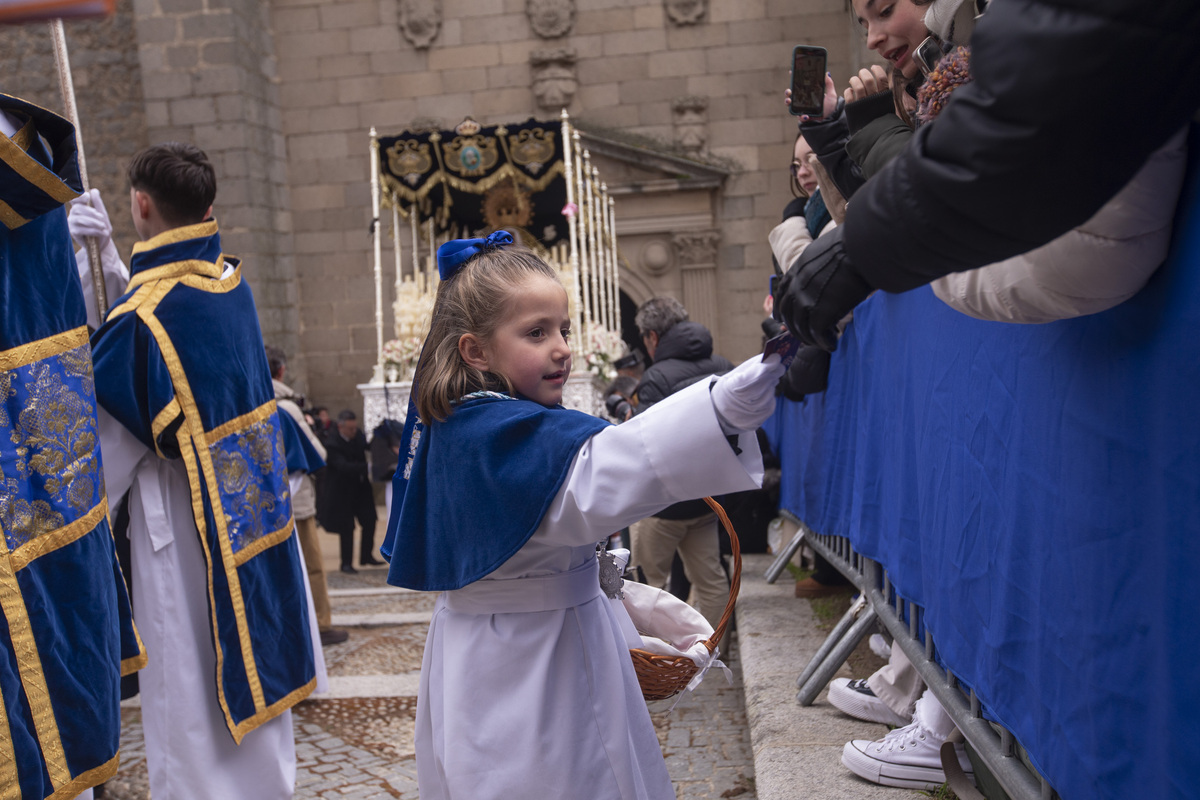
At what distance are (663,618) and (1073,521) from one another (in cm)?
97

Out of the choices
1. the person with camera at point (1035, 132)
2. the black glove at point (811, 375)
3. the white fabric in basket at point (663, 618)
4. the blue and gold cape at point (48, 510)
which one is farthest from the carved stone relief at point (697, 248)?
the person with camera at point (1035, 132)

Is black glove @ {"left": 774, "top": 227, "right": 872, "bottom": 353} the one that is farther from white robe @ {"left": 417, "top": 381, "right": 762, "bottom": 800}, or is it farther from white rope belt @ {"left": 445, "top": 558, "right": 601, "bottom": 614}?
white rope belt @ {"left": 445, "top": 558, "right": 601, "bottom": 614}

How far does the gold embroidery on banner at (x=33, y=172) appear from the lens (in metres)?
2.03

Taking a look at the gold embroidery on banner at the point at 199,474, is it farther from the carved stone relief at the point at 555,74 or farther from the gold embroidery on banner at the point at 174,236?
the carved stone relief at the point at 555,74

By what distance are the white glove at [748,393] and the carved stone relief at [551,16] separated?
40.2 feet

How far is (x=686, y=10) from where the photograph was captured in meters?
12.5

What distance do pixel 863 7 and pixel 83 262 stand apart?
2.90m

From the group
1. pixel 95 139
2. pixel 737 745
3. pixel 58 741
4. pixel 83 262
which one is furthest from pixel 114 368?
pixel 95 139

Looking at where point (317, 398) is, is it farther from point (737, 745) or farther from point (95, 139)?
Result: point (737, 745)

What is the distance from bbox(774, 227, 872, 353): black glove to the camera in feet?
4.01

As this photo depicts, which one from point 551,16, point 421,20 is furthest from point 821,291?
point 421,20

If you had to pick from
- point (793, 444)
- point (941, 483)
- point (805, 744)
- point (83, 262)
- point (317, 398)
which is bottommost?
point (317, 398)

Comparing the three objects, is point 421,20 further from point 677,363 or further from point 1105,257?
point 1105,257

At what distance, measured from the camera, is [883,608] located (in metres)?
2.98
